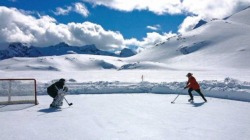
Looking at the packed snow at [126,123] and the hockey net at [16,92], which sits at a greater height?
the hockey net at [16,92]

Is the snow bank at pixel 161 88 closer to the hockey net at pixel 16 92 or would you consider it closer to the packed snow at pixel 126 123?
the hockey net at pixel 16 92

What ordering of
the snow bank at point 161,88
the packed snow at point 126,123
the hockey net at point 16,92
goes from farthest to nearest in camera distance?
the snow bank at point 161,88
the hockey net at point 16,92
the packed snow at point 126,123

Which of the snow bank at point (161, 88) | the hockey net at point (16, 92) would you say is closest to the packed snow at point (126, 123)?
the hockey net at point (16, 92)

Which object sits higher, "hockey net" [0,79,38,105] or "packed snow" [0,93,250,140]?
"hockey net" [0,79,38,105]

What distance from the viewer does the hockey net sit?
60.7ft

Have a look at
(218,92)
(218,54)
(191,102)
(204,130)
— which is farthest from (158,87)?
(218,54)

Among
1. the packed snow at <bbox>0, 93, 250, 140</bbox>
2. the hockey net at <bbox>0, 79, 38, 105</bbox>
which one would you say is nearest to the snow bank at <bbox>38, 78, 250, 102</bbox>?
the hockey net at <bbox>0, 79, 38, 105</bbox>

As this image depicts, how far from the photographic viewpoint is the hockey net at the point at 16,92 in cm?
1850

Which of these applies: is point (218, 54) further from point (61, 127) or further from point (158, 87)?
point (61, 127)

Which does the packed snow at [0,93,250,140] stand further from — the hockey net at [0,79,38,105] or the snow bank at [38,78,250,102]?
the snow bank at [38,78,250,102]

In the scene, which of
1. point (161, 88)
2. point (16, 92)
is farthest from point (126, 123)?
point (161, 88)

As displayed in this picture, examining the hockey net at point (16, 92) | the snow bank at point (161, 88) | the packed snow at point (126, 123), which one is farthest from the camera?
the snow bank at point (161, 88)

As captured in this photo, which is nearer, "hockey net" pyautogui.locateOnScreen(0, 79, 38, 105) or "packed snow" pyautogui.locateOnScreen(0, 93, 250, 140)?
"packed snow" pyautogui.locateOnScreen(0, 93, 250, 140)

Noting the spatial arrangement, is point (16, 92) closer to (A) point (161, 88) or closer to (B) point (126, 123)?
(A) point (161, 88)
